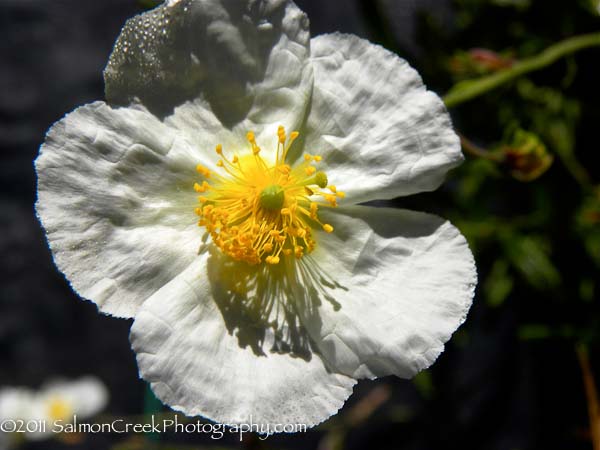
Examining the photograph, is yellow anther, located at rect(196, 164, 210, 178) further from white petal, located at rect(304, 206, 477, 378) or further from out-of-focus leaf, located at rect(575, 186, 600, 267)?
out-of-focus leaf, located at rect(575, 186, 600, 267)

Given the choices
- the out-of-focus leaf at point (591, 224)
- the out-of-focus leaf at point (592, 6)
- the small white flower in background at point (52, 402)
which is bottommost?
the small white flower in background at point (52, 402)

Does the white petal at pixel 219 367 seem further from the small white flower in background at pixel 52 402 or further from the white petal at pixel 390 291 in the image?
the small white flower in background at pixel 52 402

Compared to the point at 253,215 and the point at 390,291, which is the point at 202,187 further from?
the point at 390,291

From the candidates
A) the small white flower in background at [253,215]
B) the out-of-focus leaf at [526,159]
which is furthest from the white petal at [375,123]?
the out-of-focus leaf at [526,159]

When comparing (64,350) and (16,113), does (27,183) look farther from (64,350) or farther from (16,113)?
(64,350)

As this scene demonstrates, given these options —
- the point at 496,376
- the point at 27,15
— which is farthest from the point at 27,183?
the point at 496,376

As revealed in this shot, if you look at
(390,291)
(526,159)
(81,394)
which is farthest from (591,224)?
(81,394)

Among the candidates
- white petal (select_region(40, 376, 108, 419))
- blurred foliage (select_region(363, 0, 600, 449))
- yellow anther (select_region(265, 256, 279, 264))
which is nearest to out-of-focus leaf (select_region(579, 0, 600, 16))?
blurred foliage (select_region(363, 0, 600, 449))
